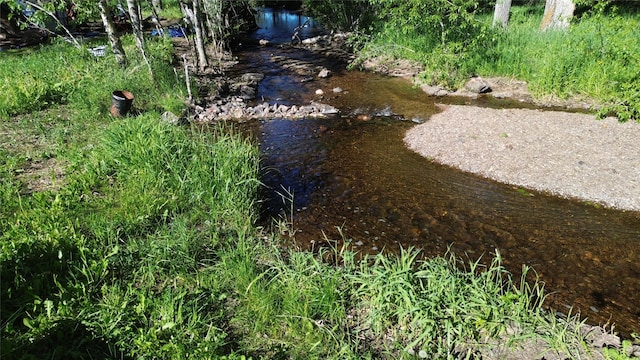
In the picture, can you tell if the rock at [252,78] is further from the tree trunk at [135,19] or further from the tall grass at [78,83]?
the tree trunk at [135,19]

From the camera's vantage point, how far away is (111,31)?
382 inches

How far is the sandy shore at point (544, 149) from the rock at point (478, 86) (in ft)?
6.03

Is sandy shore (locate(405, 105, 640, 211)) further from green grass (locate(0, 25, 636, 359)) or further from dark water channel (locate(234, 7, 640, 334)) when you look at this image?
green grass (locate(0, 25, 636, 359))

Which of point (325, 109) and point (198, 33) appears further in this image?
point (198, 33)

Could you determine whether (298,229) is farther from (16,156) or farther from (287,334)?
(16,156)

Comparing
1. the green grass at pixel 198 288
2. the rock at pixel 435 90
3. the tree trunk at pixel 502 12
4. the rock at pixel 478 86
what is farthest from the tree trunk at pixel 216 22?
the green grass at pixel 198 288

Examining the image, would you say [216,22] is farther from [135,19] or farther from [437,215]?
[437,215]

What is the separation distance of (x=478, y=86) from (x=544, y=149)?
435 cm

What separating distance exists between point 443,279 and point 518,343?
828mm

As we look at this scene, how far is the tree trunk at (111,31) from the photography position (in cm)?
935

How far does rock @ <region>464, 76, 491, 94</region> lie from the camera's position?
11.2 m

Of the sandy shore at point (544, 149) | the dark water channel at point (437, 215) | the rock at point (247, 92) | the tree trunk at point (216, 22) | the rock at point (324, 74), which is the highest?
the tree trunk at point (216, 22)

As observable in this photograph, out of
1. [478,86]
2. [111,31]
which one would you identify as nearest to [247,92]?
[111,31]

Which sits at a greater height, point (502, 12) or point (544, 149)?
point (502, 12)
